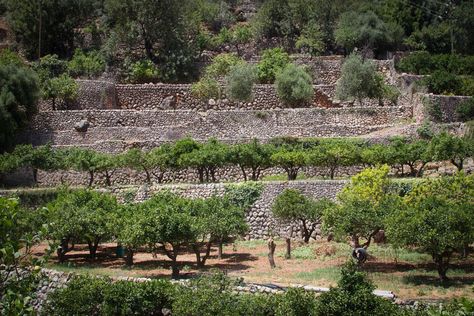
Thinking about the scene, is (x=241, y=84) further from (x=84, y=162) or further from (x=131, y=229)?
(x=131, y=229)

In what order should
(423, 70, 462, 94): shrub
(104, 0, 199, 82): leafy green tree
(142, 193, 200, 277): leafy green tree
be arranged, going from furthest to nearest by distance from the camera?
(104, 0, 199, 82): leafy green tree, (423, 70, 462, 94): shrub, (142, 193, 200, 277): leafy green tree

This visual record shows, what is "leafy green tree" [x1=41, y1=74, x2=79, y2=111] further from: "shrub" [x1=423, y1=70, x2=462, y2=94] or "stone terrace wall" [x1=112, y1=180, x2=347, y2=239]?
"shrub" [x1=423, y1=70, x2=462, y2=94]

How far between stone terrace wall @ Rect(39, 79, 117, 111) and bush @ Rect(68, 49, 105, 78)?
310 centimetres

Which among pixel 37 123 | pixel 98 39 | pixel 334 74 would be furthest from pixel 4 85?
pixel 334 74

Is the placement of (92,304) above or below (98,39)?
below

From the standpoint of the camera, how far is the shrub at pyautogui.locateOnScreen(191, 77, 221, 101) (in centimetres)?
5178

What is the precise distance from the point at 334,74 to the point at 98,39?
1997cm

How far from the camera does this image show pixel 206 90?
5178cm

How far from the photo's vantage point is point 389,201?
29.4 metres

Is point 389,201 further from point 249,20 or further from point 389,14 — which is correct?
point 249,20

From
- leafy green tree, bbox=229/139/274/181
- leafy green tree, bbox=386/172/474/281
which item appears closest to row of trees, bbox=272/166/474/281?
leafy green tree, bbox=386/172/474/281

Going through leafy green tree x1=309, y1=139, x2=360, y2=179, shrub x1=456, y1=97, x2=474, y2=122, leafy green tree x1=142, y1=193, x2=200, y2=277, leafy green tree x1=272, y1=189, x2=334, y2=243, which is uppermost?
shrub x1=456, y1=97, x2=474, y2=122

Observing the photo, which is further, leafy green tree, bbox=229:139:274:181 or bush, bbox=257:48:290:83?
bush, bbox=257:48:290:83

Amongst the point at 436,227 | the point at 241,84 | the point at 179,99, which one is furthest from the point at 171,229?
the point at 179,99
